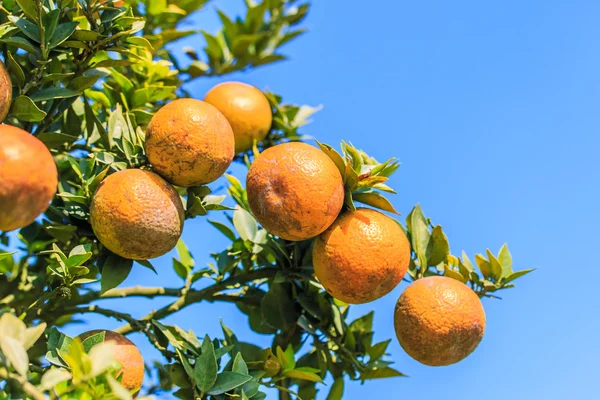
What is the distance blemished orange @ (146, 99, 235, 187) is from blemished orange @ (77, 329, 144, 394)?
41 cm

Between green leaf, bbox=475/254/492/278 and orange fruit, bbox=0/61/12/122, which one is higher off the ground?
orange fruit, bbox=0/61/12/122

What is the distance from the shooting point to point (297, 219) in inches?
72.2

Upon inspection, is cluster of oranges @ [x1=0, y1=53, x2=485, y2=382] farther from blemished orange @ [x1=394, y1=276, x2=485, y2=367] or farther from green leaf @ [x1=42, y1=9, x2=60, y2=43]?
green leaf @ [x1=42, y1=9, x2=60, y2=43]

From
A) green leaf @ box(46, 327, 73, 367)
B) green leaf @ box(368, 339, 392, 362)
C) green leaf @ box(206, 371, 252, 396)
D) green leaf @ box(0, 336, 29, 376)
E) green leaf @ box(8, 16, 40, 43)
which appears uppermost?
green leaf @ box(8, 16, 40, 43)

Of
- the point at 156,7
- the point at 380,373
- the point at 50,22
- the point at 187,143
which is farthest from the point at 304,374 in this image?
the point at 156,7

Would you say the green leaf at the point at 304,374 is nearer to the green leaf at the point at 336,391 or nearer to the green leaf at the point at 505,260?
the green leaf at the point at 336,391

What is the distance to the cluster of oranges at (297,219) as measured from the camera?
1.79 meters

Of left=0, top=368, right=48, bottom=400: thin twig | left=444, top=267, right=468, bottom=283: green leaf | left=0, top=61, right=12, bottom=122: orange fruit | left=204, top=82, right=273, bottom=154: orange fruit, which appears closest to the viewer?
left=0, top=368, right=48, bottom=400: thin twig

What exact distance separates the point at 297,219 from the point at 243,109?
724 millimetres

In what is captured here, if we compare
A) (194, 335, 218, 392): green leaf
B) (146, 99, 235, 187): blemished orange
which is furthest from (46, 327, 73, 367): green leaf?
(146, 99, 235, 187): blemished orange

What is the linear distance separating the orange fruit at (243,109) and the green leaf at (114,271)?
2.20ft

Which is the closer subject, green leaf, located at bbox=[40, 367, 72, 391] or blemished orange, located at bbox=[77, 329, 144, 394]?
green leaf, located at bbox=[40, 367, 72, 391]

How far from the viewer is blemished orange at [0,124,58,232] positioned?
4.34 ft

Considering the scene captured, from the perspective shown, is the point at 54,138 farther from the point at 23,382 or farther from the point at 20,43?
the point at 23,382
